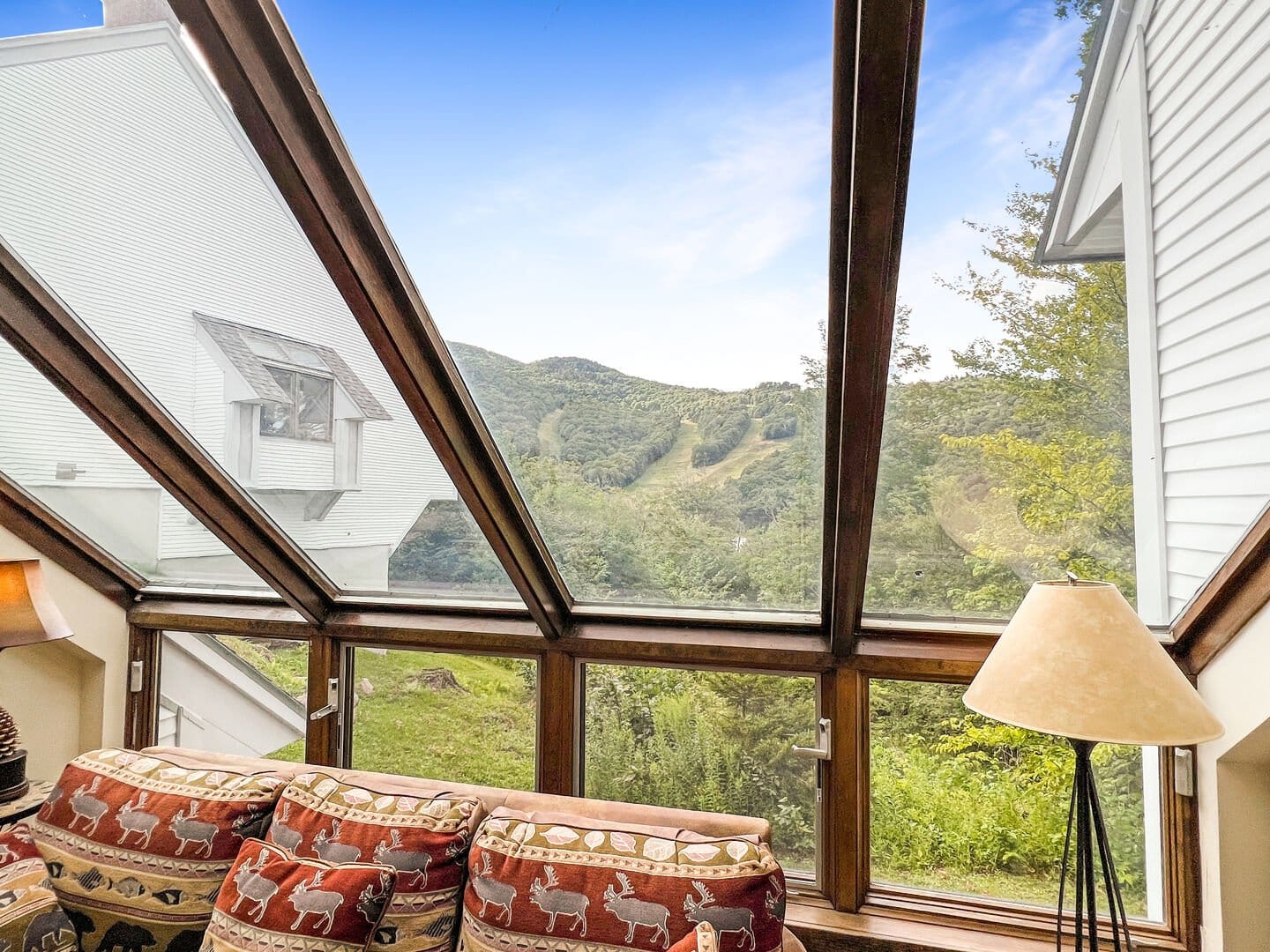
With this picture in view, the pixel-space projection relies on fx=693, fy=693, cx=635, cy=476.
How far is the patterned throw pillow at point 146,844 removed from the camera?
1.62 meters

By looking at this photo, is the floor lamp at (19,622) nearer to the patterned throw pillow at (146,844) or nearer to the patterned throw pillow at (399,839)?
the patterned throw pillow at (146,844)

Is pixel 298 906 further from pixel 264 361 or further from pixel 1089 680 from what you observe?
pixel 1089 680

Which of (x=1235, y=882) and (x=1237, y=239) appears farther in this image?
(x=1235, y=882)

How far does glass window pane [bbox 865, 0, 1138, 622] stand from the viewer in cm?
125

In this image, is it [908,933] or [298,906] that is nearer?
[298,906]

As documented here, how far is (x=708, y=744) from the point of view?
2328 mm

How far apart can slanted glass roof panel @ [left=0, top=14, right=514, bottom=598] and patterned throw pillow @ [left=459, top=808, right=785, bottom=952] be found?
0.96 m

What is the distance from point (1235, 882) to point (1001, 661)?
1121 mm

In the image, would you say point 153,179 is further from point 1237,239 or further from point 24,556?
point 1237,239

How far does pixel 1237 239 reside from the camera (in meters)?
1.35

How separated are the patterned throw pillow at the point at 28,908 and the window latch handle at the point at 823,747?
1.92 metres

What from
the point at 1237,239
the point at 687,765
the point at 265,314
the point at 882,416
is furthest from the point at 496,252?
the point at 687,765

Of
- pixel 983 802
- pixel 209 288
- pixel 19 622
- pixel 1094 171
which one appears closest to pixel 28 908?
pixel 19 622

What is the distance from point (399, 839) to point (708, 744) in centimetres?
108
